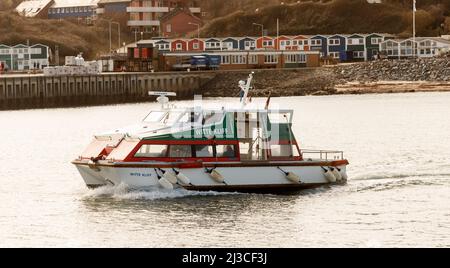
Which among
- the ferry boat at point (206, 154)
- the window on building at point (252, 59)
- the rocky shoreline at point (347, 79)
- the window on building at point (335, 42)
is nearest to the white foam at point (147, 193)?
the ferry boat at point (206, 154)

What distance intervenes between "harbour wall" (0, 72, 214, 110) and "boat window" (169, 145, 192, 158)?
7791cm

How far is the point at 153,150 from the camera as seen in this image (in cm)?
4031

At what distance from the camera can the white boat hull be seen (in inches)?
1574

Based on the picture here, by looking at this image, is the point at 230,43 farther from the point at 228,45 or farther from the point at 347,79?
the point at 347,79

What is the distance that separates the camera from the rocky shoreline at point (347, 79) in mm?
128000

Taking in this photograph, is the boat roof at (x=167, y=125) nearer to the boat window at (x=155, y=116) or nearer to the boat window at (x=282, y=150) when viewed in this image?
the boat window at (x=155, y=116)

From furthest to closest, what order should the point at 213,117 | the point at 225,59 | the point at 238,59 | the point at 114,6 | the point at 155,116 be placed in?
the point at 114,6, the point at 225,59, the point at 238,59, the point at 155,116, the point at 213,117

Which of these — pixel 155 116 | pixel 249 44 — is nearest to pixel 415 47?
pixel 249 44

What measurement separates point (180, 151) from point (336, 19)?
14605 centimetres

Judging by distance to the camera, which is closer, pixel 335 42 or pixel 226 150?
pixel 226 150

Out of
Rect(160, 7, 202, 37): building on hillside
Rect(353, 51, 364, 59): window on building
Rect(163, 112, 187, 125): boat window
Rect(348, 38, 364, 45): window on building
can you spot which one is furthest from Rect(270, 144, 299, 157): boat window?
Rect(160, 7, 202, 37): building on hillside

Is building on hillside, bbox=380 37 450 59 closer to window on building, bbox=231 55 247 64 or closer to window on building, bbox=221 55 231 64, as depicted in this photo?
window on building, bbox=231 55 247 64

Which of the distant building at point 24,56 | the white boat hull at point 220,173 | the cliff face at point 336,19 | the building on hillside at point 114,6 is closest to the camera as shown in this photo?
the white boat hull at point 220,173

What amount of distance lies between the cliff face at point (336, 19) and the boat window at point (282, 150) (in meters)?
137
